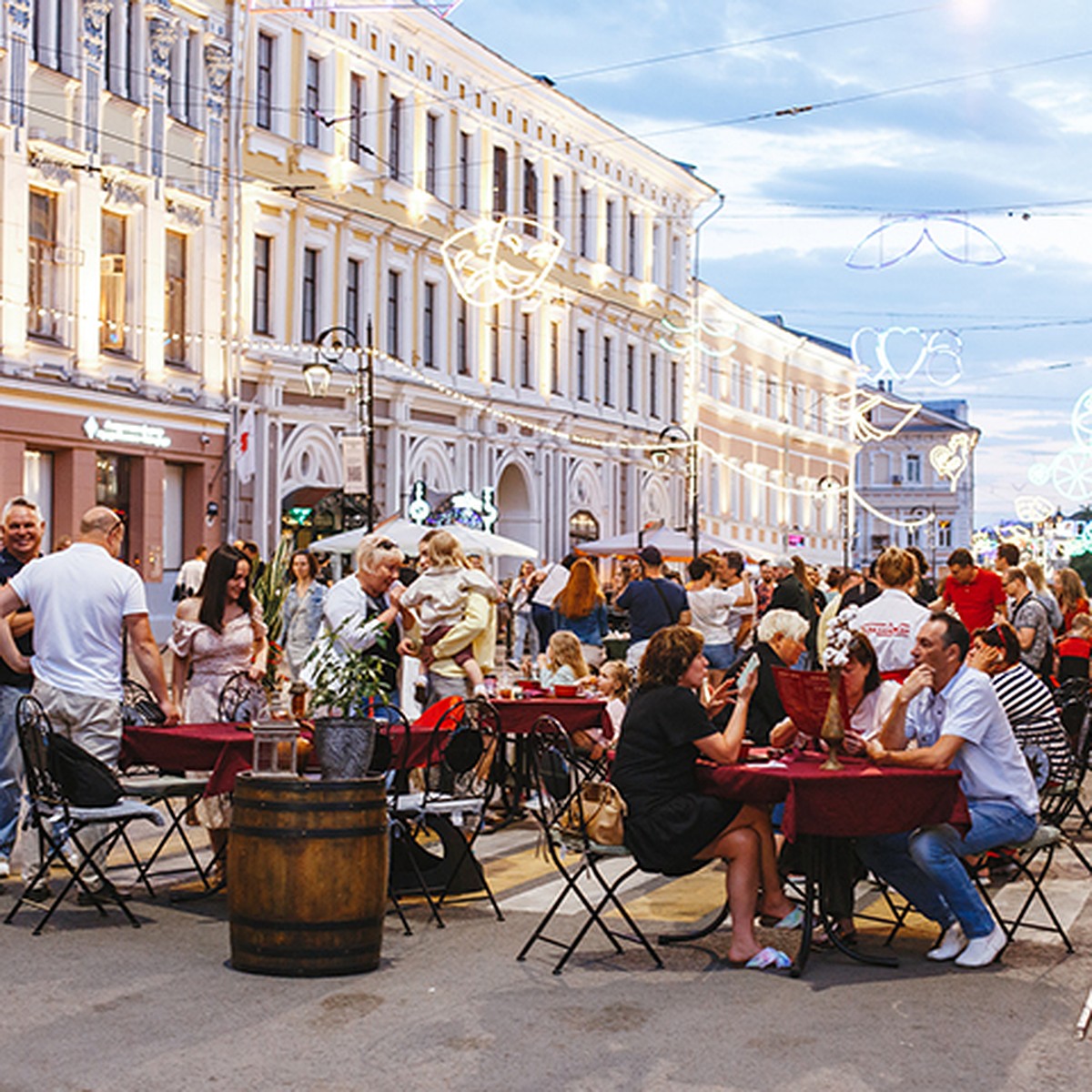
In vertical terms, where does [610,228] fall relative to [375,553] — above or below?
above

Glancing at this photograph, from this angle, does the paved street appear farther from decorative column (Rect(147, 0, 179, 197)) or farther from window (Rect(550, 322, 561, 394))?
window (Rect(550, 322, 561, 394))

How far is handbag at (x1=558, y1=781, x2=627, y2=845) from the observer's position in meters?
8.05

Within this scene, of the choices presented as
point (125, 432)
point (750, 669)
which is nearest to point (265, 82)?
point (125, 432)

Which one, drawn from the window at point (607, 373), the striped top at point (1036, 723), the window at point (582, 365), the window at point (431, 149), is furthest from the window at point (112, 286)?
the striped top at point (1036, 723)

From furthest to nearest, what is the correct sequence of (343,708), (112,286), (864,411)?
1. (864,411)
2. (112,286)
3. (343,708)

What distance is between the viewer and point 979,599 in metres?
14.4

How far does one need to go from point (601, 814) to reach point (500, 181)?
3437 cm

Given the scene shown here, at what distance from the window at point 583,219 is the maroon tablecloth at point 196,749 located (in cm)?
3660

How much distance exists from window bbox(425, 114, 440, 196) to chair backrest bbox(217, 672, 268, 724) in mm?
28981

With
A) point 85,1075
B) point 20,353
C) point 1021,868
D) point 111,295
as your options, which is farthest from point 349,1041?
point 111,295

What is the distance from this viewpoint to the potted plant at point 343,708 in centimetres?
802

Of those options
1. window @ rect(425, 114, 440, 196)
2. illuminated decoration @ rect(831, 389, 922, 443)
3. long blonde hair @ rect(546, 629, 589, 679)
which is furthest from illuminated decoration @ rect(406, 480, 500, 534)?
long blonde hair @ rect(546, 629, 589, 679)

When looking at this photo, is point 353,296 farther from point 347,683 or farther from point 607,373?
point 347,683

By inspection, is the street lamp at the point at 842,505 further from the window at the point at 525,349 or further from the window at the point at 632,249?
the window at the point at 525,349
